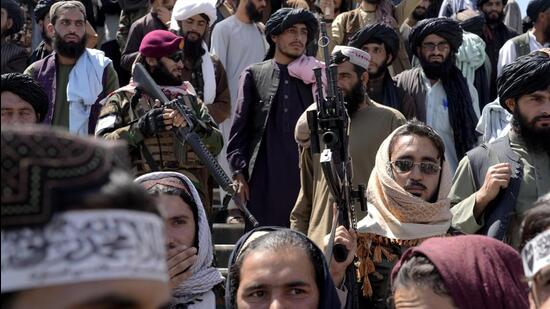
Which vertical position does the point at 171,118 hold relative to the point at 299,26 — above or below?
A: below

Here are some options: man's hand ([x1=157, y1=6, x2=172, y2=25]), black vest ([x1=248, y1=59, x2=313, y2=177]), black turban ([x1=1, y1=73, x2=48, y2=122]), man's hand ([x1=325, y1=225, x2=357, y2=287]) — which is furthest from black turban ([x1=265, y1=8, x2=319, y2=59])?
man's hand ([x1=325, y1=225, x2=357, y2=287])

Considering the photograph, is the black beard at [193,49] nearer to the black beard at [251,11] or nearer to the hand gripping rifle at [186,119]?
the black beard at [251,11]

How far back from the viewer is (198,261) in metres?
4.39

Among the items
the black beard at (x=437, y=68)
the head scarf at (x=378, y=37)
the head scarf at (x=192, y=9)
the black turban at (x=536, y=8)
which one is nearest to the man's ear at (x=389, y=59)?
the head scarf at (x=378, y=37)

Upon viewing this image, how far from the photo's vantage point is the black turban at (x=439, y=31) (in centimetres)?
892

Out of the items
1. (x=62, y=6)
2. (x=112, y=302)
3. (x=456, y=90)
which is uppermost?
(x=112, y=302)

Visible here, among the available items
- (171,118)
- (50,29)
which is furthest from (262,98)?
(50,29)

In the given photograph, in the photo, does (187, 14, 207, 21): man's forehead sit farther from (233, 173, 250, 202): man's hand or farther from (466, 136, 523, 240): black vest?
(466, 136, 523, 240): black vest

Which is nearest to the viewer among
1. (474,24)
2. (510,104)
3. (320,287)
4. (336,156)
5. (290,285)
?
(290,285)

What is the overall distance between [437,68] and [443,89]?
0.56ft

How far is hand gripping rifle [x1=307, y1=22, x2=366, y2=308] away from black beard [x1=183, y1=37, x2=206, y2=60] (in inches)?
109

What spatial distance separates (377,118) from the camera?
6961 mm

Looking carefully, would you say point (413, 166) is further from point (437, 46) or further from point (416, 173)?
point (437, 46)

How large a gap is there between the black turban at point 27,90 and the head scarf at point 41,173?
176 inches
